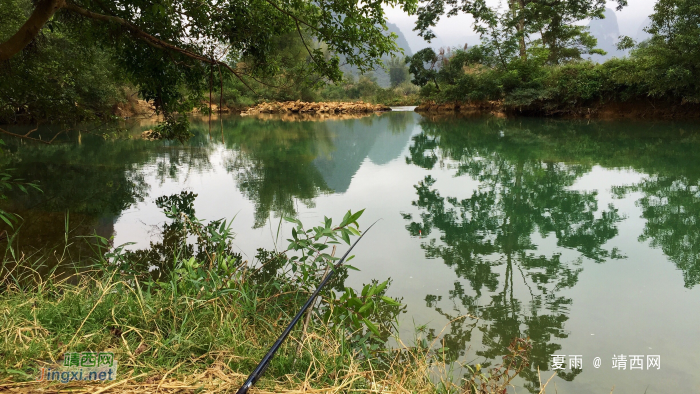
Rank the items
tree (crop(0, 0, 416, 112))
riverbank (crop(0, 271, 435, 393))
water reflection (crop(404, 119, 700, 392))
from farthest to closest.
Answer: tree (crop(0, 0, 416, 112)) → water reflection (crop(404, 119, 700, 392)) → riverbank (crop(0, 271, 435, 393))

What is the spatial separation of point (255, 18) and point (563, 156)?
684 cm

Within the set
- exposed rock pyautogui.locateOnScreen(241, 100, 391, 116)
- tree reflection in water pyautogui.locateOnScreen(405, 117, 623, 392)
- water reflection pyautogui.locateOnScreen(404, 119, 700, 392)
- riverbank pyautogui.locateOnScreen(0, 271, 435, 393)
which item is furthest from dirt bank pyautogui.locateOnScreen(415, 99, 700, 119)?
riverbank pyautogui.locateOnScreen(0, 271, 435, 393)

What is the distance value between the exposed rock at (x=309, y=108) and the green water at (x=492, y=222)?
2102cm

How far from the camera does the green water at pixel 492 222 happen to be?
2.57 meters

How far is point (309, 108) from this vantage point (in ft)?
105

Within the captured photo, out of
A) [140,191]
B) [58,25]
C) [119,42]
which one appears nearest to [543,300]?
[119,42]

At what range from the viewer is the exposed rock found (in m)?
A: 31.8

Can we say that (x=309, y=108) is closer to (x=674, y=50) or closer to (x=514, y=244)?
(x=674, y=50)

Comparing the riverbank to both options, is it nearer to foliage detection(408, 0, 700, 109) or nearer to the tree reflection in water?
the tree reflection in water

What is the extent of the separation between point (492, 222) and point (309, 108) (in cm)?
2847

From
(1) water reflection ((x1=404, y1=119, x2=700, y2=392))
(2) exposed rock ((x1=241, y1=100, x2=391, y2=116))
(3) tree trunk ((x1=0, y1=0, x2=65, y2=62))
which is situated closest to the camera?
(1) water reflection ((x1=404, y1=119, x2=700, y2=392))

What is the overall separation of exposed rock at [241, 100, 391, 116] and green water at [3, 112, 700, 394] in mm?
21022

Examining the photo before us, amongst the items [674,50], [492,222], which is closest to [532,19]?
[674,50]

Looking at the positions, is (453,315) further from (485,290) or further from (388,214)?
(388,214)
